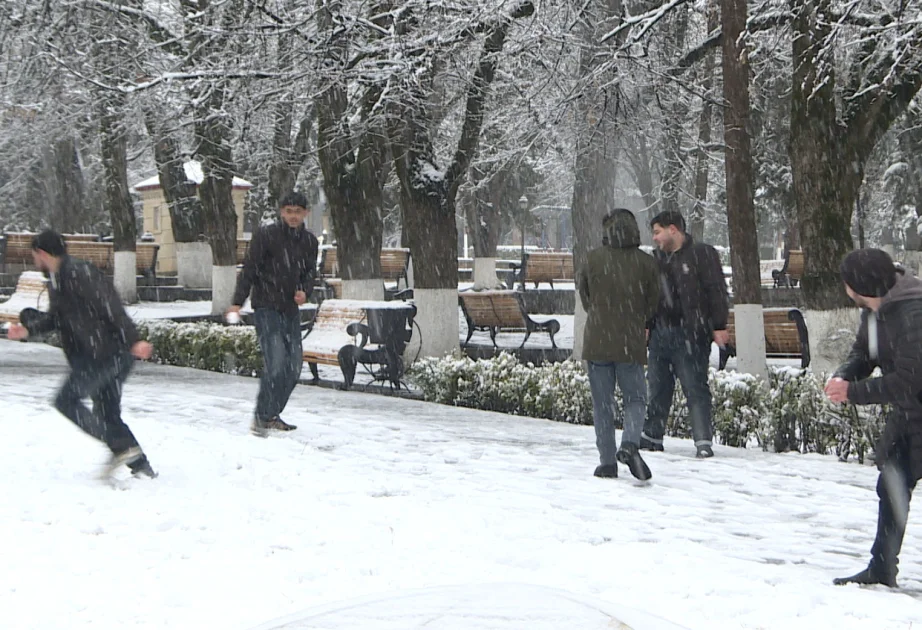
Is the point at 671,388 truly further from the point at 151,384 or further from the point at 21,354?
the point at 21,354

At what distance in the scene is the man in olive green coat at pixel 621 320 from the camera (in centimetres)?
732

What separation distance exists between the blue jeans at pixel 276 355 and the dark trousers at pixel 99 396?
1916mm

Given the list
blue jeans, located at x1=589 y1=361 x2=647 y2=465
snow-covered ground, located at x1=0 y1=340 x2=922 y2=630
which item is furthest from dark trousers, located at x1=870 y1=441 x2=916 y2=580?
blue jeans, located at x1=589 y1=361 x2=647 y2=465

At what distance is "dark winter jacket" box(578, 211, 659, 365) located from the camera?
288 inches

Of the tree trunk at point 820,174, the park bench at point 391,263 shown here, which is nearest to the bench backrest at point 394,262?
the park bench at point 391,263

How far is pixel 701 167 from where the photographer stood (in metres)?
23.0

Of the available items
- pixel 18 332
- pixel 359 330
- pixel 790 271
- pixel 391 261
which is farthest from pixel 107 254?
pixel 18 332

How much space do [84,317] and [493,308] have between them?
10999mm

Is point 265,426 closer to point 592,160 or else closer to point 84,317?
point 84,317

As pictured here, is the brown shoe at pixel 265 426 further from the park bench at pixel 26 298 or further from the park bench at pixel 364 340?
the park bench at pixel 26 298

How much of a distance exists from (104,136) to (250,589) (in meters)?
18.4

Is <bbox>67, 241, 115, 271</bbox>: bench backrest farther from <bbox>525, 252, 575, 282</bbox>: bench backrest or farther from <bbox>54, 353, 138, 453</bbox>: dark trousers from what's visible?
<bbox>54, 353, 138, 453</bbox>: dark trousers

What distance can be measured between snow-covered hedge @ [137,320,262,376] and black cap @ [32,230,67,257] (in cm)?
727

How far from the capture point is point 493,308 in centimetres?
1725
